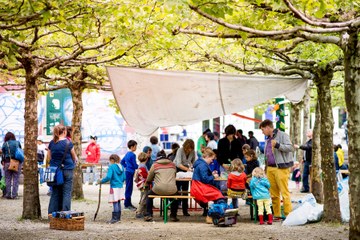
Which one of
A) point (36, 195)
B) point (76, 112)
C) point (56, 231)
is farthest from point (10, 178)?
point (56, 231)

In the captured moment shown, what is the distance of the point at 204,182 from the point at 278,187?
171 cm

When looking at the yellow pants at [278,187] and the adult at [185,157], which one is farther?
the adult at [185,157]

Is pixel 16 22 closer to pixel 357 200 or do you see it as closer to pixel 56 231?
pixel 56 231

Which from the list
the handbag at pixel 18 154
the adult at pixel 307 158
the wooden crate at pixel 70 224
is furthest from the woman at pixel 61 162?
the adult at pixel 307 158

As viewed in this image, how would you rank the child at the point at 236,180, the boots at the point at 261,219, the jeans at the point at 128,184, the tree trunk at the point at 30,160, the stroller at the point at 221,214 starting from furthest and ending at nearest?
the jeans at the point at 128,184, the tree trunk at the point at 30,160, the child at the point at 236,180, the boots at the point at 261,219, the stroller at the point at 221,214

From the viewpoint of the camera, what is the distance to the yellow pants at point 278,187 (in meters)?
16.6

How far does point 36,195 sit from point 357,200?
751 centimetres

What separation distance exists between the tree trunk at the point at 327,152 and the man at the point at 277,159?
0.76 meters

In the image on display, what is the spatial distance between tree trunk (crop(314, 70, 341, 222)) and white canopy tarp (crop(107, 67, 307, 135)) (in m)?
0.68

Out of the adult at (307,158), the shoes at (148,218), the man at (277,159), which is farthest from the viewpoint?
the adult at (307,158)

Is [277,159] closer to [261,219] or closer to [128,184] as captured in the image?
[261,219]

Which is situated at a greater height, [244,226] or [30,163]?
[30,163]

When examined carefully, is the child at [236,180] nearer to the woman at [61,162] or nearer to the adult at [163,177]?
the adult at [163,177]

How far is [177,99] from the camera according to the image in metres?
15.3
